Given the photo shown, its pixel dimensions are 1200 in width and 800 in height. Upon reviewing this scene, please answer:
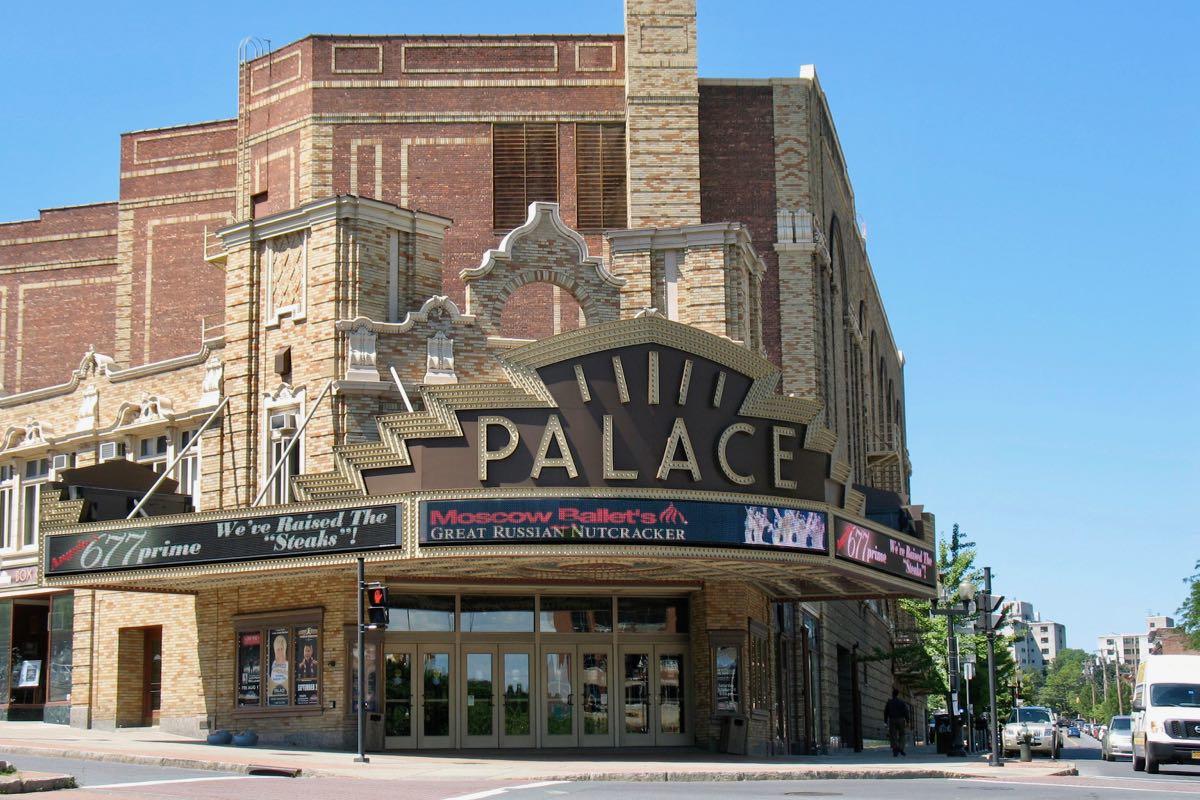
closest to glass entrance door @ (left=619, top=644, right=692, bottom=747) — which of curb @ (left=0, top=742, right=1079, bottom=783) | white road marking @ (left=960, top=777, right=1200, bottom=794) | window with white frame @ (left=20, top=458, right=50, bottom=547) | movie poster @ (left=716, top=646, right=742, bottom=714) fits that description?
movie poster @ (left=716, top=646, right=742, bottom=714)

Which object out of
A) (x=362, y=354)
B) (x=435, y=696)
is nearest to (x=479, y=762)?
(x=435, y=696)

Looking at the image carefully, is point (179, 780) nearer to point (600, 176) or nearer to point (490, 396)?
point (490, 396)

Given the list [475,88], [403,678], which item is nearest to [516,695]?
[403,678]

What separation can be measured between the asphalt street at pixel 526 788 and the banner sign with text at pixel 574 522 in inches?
182

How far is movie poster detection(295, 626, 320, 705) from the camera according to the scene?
30844mm

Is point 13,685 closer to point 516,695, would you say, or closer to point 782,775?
point 516,695

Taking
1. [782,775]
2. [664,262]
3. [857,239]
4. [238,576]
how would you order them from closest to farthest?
[782,775] < [238,576] < [664,262] < [857,239]

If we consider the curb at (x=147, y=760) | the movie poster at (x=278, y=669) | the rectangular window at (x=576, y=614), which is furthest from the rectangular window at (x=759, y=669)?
the curb at (x=147, y=760)

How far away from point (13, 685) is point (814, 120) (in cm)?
2764

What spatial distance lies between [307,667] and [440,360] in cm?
672

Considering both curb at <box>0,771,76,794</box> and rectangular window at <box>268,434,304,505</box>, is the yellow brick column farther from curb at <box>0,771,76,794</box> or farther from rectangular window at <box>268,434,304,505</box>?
curb at <box>0,771,76,794</box>

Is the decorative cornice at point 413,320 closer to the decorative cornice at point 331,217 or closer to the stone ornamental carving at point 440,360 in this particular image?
the stone ornamental carving at point 440,360

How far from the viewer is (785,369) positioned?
4481 centimetres

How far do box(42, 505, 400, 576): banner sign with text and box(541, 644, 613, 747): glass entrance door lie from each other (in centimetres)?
638
